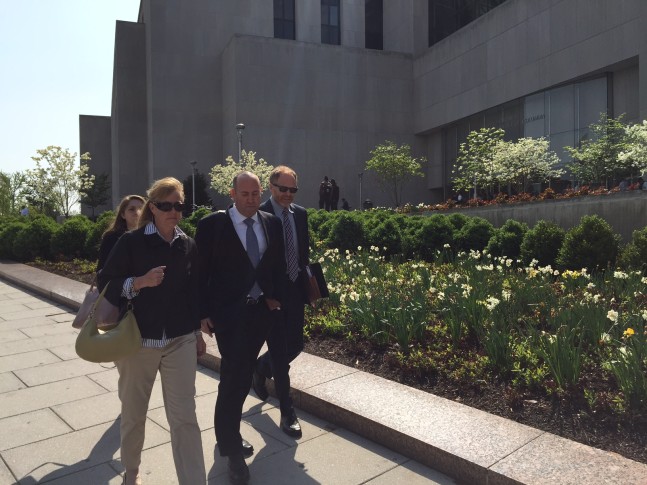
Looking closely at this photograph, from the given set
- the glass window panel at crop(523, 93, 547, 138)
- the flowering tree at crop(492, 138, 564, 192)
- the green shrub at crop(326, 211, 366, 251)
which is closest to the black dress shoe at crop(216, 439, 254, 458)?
the green shrub at crop(326, 211, 366, 251)

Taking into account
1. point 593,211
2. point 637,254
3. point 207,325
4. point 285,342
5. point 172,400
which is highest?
point 593,211

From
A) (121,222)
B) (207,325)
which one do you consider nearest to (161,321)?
(207,325)

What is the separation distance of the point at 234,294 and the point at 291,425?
121cm

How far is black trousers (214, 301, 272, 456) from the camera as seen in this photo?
337cm

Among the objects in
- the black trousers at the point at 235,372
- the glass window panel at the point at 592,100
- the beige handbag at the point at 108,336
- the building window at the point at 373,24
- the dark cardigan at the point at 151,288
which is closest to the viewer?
the beige handbag at the point at 108,336

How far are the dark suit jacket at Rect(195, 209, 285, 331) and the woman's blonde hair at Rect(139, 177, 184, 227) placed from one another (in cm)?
44

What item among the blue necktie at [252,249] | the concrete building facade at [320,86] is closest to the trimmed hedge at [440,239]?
Answer: the blue necktie at [252,249]

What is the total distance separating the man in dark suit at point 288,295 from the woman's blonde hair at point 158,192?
3.75 feet

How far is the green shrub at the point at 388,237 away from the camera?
450 inches

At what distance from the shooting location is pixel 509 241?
31.1ft

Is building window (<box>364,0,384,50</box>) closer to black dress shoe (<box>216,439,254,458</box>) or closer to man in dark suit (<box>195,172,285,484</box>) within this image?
man in dark suit (<box>195,172,285,484</box>)

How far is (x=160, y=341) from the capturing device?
293 cm

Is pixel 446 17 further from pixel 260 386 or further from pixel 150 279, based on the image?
pixel 150 279

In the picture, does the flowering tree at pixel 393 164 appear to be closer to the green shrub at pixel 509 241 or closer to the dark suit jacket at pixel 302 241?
the green shrub at pixel 509 241
